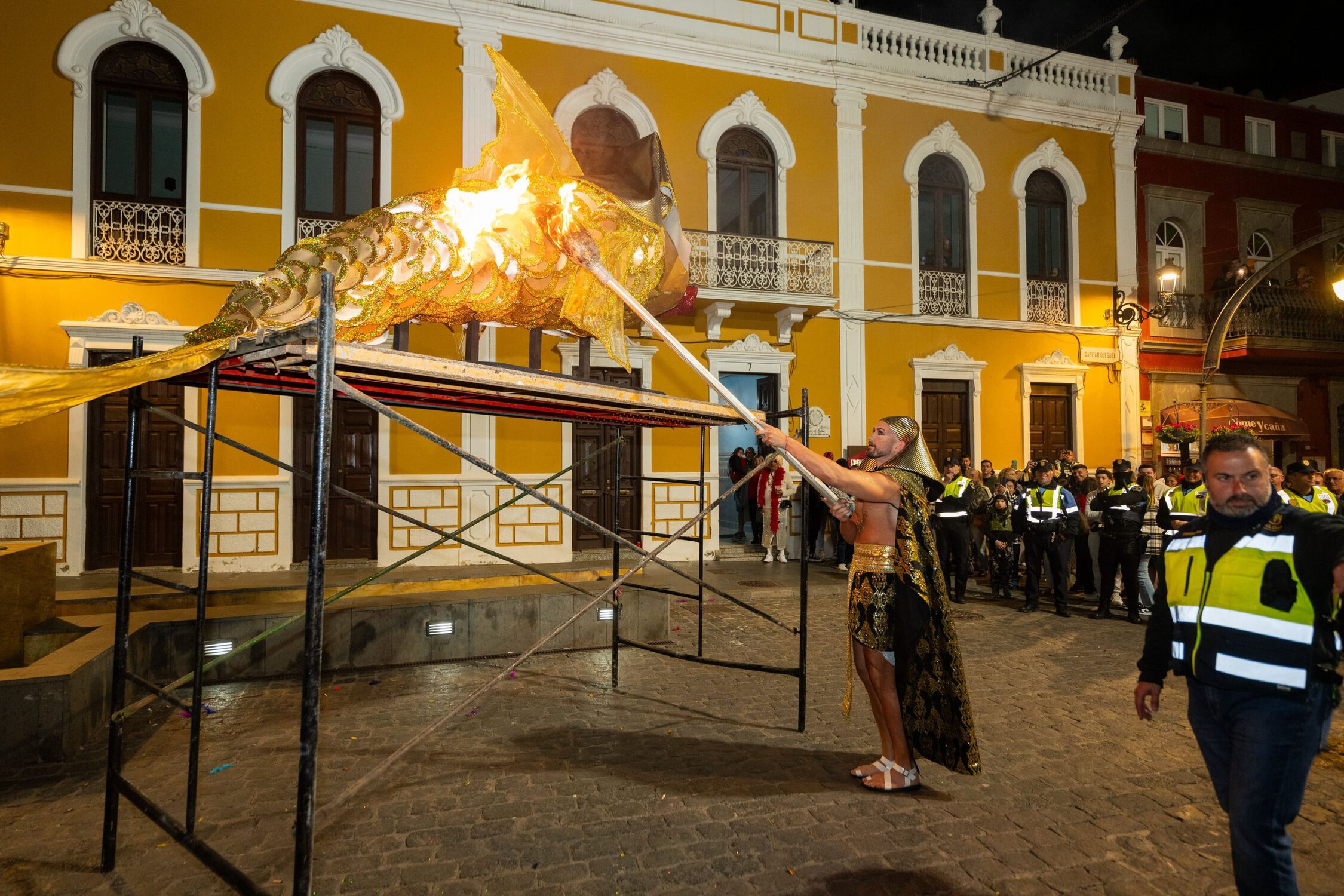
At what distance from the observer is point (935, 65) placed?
567 inches

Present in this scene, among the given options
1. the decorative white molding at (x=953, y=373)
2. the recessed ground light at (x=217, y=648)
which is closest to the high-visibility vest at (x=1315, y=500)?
the decorative white molding at (x=953, y=373)

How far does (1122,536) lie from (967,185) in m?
8.68

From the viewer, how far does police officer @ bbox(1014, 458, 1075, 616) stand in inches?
359

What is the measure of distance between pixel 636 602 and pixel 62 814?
439cm

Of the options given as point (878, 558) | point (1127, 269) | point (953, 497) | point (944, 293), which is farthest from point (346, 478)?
point (1127, 269)

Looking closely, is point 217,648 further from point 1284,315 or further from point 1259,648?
point 1284,315

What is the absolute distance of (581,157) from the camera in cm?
789

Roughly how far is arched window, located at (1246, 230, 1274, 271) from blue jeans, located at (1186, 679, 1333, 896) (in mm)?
18994

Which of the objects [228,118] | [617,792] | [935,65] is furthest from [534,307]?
[935,65]

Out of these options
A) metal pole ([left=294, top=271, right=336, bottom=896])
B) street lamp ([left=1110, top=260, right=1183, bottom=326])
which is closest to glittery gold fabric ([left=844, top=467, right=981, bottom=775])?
metal pole ([left=294, top=271, right=336, bottom=896])

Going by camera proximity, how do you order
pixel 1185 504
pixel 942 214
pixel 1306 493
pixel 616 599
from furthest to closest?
pixel 942 214 < pixel 1185 504 < pixel 1306 493 < pixel 616 599

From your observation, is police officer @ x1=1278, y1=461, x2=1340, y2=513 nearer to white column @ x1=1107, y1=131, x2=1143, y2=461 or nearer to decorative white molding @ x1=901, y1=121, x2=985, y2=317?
decorative white molding @ x1=901, y1=121, x2=985, y2=317

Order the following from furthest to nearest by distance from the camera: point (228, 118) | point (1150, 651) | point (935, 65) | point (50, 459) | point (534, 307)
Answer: point (935, 65) < point (228, 118) < point (50, 459) < point (534, 307) < point (1150, 651)

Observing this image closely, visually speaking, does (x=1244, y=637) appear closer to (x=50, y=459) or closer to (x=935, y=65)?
(x=50, y=459)
